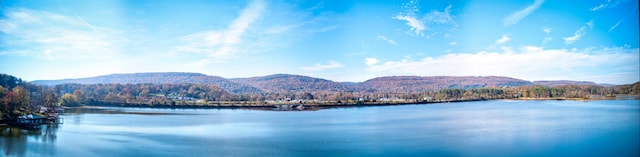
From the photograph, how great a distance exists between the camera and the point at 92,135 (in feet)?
38.5

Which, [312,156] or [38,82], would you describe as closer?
[312,156]

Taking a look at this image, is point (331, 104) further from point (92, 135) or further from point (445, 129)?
point (92, 135)

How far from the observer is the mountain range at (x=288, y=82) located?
32.4 meters

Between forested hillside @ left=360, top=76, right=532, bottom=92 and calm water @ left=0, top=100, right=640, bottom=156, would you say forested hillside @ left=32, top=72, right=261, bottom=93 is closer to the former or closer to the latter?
calm water @ left=0, top=100, right=640, bottom=156

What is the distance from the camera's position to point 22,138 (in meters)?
10.5

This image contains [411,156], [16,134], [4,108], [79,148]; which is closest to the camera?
[411,156]

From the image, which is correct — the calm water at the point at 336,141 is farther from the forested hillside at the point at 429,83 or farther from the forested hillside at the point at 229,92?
the forested hillside at the point at 429,83

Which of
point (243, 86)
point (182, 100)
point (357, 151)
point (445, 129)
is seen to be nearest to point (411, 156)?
point (357, 151)

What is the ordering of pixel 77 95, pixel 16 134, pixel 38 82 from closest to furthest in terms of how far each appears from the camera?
pixel 16 134 → pixel 38 82 → pixel 77 95

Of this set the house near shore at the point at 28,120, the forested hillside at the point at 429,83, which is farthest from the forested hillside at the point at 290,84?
the house near shore at the point at 28,120

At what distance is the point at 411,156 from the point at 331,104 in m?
21.7

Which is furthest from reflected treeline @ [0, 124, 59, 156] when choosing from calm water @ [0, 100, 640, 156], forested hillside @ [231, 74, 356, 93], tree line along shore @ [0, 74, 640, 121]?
forested hillside @ [231, 74, 356, 93]

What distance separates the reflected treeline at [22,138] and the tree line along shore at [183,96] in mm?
1023

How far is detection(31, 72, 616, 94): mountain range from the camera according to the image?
32444 millimetres
